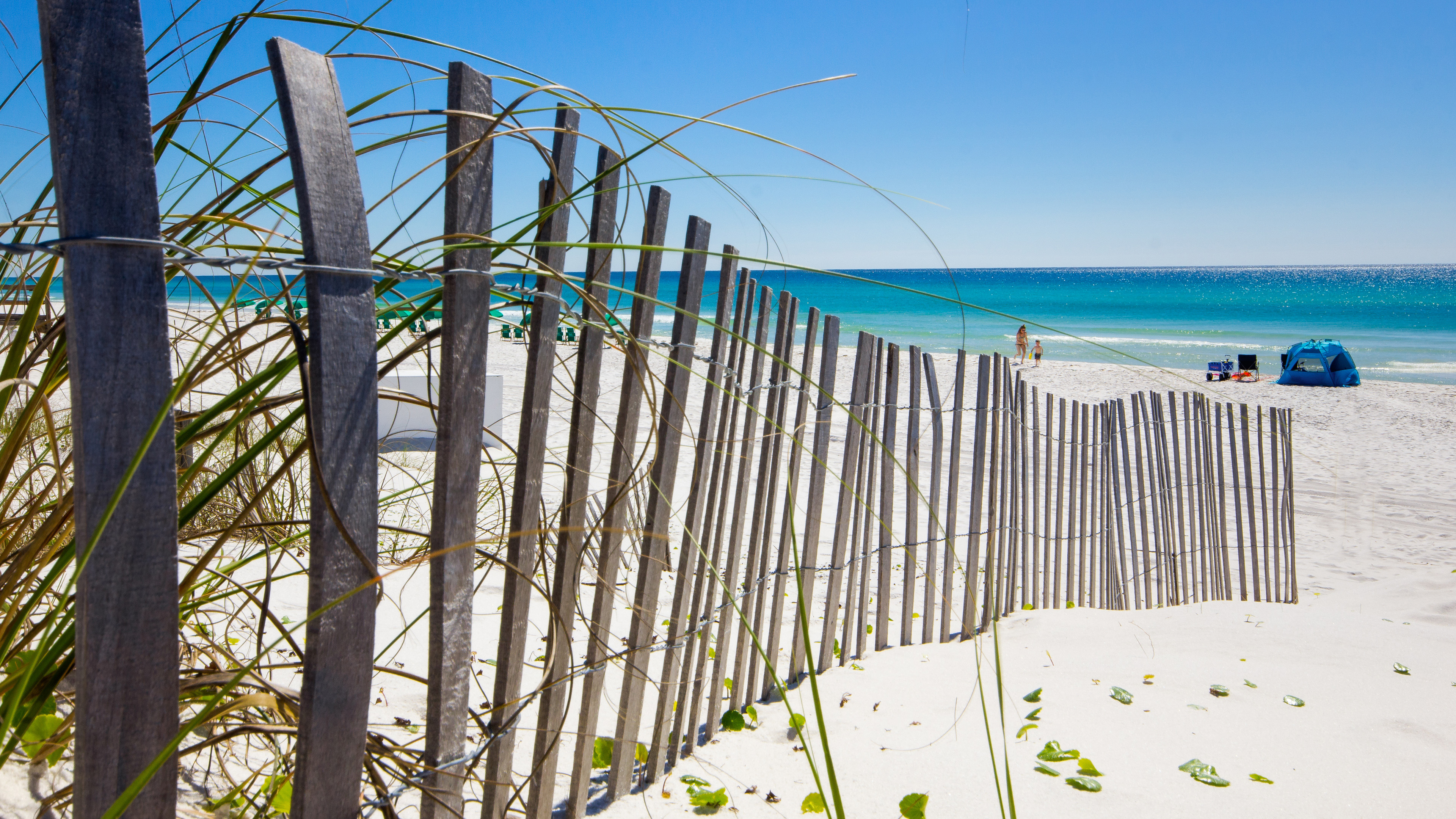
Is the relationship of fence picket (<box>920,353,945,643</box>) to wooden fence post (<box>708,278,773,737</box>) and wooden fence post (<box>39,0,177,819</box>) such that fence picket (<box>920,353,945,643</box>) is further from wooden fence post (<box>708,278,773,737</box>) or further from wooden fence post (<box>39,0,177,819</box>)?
wooden fence post (<box>39,0,177,819</box>)

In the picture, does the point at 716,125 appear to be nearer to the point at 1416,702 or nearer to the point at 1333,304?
the point at 1416,702

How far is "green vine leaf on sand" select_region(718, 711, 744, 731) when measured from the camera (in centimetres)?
243

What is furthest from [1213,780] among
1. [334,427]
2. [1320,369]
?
[1320,369]

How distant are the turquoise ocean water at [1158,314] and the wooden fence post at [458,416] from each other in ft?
0.80

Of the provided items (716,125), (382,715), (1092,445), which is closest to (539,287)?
(716,125)

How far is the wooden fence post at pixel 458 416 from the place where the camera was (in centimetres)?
101

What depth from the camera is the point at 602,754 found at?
7.04 ft

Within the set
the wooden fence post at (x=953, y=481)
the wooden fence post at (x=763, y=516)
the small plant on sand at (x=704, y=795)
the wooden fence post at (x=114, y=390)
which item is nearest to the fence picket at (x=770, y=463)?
the wooden fence post at (x=763, y=516)

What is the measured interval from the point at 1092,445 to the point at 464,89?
4176 mm

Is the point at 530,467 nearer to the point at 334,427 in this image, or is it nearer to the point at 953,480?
the point at 334,427

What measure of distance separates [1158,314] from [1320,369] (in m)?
35.7

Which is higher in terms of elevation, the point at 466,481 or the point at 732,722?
the point at 466,481

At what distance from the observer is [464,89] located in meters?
1.01

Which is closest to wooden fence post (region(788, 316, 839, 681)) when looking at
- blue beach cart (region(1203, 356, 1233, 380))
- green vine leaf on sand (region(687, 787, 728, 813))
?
green vine leaf on sand (region(687, 787, 728, 813))
